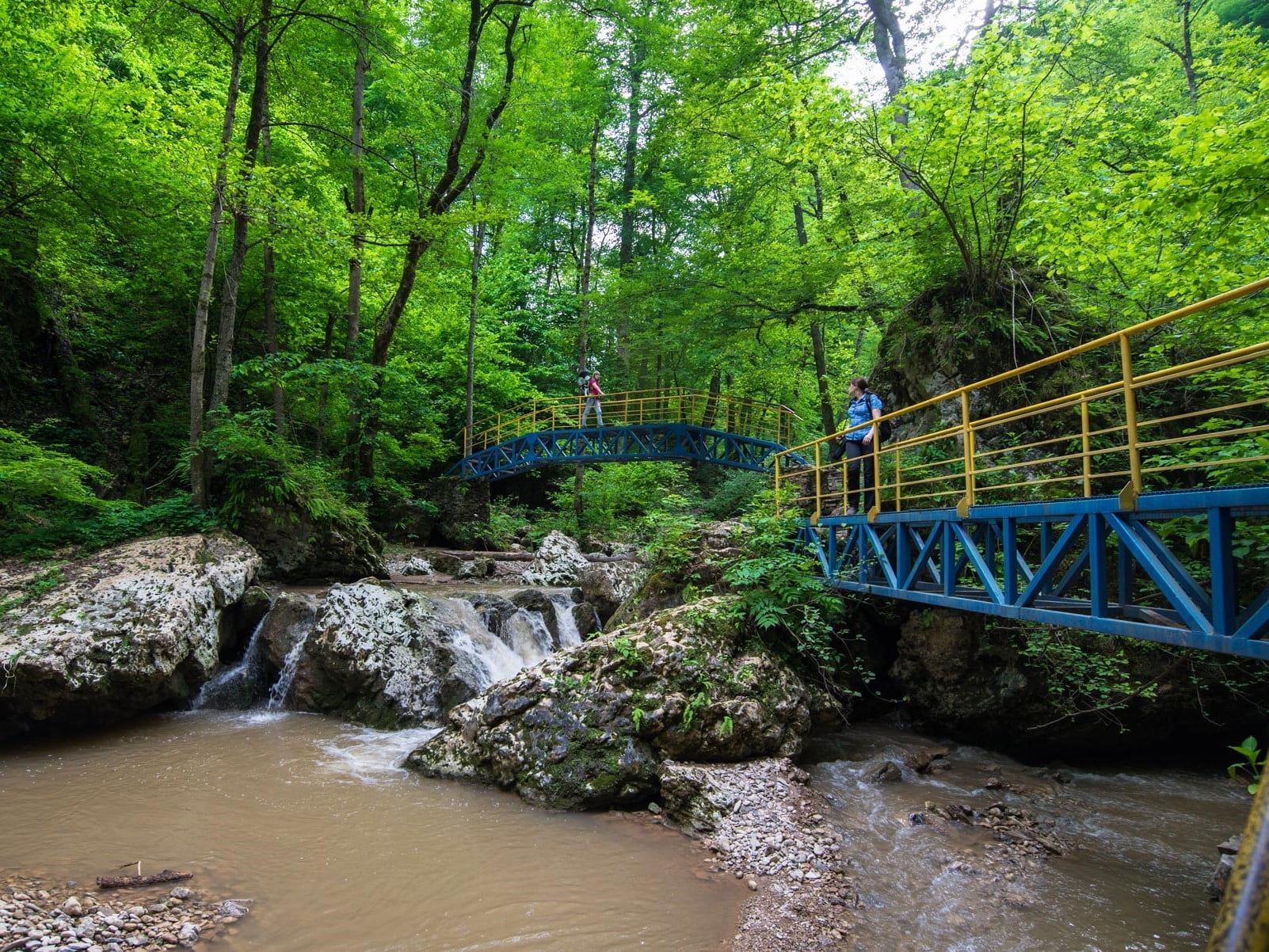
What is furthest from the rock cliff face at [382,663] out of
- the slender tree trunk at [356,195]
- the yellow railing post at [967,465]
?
the slender tree trunk at [356,195]

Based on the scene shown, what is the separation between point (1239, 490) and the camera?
3.64 meters

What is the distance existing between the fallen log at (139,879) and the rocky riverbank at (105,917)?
5 cm

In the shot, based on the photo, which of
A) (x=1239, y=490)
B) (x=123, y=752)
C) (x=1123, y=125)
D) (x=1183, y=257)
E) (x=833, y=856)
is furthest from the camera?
(x=1123, y=125)

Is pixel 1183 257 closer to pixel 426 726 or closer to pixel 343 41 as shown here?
pixel 426 726

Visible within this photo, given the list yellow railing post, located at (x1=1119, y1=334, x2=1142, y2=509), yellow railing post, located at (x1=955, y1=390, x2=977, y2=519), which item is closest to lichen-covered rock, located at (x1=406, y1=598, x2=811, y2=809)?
yellow railing post, located at (x1=955, y1=390, x2=977, y2=519)

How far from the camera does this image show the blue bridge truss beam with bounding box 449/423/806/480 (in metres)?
19.7

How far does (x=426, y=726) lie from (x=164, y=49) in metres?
15.2

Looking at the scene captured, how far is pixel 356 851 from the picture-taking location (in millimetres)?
5562

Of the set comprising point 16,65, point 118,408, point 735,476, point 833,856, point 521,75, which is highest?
point 521,75

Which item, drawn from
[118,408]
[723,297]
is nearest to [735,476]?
[723,297]

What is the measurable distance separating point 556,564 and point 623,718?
359 inches

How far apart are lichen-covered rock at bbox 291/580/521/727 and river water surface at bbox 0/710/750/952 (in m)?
1.51

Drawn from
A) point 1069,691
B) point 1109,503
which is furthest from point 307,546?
point 1109,503

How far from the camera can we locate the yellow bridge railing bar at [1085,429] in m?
5.83
